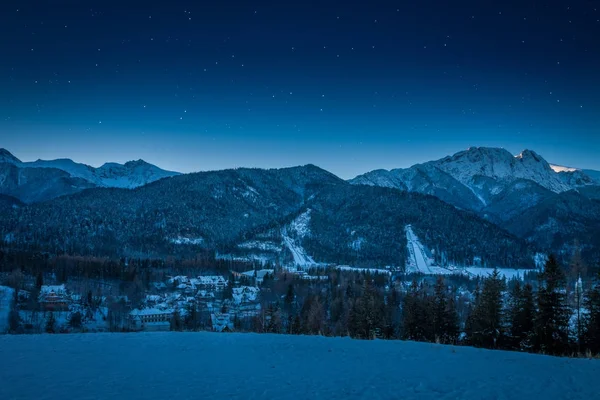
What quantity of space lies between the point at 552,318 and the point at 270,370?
60.9 ft

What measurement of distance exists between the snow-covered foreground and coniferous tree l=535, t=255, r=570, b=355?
943cm

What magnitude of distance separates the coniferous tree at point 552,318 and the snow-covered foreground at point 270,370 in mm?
9431

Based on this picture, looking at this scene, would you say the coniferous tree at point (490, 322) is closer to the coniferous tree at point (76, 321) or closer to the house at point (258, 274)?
the coniferous tree at point (76, 321)

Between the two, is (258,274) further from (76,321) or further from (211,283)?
(76,321)

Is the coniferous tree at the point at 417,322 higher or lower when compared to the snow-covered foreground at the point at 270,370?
lower

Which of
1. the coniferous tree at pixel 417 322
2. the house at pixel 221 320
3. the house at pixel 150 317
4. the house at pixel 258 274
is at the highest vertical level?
the coniferous tree at pixel 417 322

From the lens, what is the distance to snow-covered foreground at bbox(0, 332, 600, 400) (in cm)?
911

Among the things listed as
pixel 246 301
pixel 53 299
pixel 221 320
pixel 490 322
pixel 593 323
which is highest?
pixel 593 323

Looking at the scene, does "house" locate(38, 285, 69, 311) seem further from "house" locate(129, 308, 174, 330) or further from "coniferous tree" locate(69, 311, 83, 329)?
"house" locate(129, 308, 174, 330)

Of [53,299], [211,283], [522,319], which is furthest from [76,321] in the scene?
[522,319]

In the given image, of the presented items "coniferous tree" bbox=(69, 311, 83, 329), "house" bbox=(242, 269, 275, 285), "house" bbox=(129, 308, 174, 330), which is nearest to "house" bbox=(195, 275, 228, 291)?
"house" bbox=(242, 269, 275, 285)

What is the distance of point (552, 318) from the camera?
70.7ft

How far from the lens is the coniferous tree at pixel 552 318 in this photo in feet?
69.6

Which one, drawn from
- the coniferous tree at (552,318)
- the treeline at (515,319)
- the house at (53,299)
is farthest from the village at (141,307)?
the coniferous tree at (552,318)
